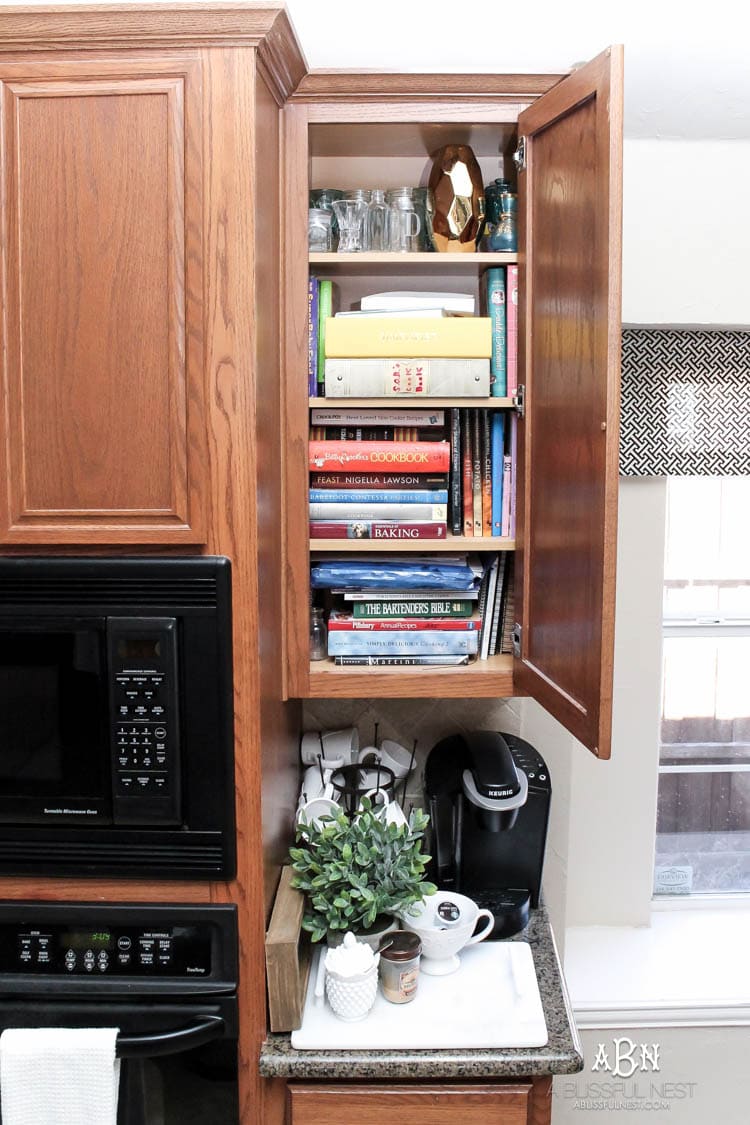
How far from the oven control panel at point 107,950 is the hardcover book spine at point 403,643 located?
21.1 inches

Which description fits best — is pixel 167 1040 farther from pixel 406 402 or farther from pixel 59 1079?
pixel 406 402

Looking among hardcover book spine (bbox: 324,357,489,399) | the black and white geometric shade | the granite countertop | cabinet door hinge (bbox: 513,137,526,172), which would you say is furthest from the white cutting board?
cabinet door hinge (bbox: 513,137,526,172)

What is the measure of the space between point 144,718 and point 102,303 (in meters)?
0.60

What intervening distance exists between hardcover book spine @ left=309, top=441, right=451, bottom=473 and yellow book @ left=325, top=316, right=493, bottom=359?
157mm

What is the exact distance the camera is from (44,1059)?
1282 millimetres

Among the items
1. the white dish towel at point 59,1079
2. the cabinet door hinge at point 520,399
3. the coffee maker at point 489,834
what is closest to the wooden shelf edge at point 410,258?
the cabinet door hinge at point 520,399

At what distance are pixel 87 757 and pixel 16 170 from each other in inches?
33.5

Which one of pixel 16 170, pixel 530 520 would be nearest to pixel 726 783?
pixel 530 520

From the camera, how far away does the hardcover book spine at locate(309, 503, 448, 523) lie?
5.25 feet

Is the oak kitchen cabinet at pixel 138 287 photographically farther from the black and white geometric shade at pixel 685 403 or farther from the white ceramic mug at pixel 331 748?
the black and white geometric shade at pixel 685 403

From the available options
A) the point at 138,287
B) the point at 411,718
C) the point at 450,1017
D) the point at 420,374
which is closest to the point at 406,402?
the point at 420,374

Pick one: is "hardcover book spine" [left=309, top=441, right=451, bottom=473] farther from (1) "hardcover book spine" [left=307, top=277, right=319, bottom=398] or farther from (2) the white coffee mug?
(2) the white coffee mug

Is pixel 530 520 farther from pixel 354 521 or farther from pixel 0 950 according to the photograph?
pixel 0 950

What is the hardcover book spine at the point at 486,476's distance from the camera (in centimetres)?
165
